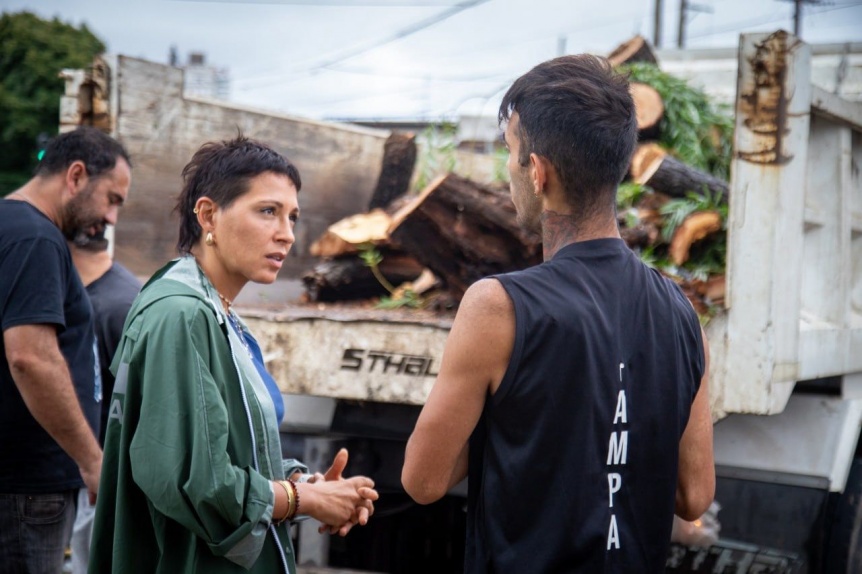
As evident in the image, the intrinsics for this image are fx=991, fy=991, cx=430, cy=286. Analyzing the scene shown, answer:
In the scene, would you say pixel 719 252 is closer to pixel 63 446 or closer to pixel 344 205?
pixel 344 205

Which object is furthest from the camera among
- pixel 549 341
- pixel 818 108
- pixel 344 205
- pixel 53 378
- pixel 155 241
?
pixel 344 205

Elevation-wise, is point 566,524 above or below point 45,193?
below

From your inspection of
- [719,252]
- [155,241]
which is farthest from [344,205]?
[719,252]

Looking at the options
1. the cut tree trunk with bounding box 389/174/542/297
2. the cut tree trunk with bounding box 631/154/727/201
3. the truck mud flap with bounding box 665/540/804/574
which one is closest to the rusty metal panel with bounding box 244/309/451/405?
the cut tree trunk with bounding box 389/174/542/297

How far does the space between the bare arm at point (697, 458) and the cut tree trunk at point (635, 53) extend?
425 centimetres

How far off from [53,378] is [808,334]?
2.55 meters

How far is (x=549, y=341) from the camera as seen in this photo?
5.66ft

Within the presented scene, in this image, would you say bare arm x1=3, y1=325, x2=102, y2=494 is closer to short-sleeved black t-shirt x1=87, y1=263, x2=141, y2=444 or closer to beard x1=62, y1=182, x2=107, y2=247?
beard x1=62, y1=182, x2=107, y2=247

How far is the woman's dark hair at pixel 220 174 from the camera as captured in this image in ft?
7.23

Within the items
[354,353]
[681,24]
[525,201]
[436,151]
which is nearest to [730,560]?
[354,353]

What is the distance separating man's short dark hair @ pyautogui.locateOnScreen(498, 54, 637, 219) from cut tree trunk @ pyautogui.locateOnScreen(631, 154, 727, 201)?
2.63 meters

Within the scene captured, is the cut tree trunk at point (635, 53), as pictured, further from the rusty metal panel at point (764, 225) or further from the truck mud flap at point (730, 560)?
the truck mud flap at point (730, 560)

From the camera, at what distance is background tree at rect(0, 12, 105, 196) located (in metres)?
20.7

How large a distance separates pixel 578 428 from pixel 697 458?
41cm
